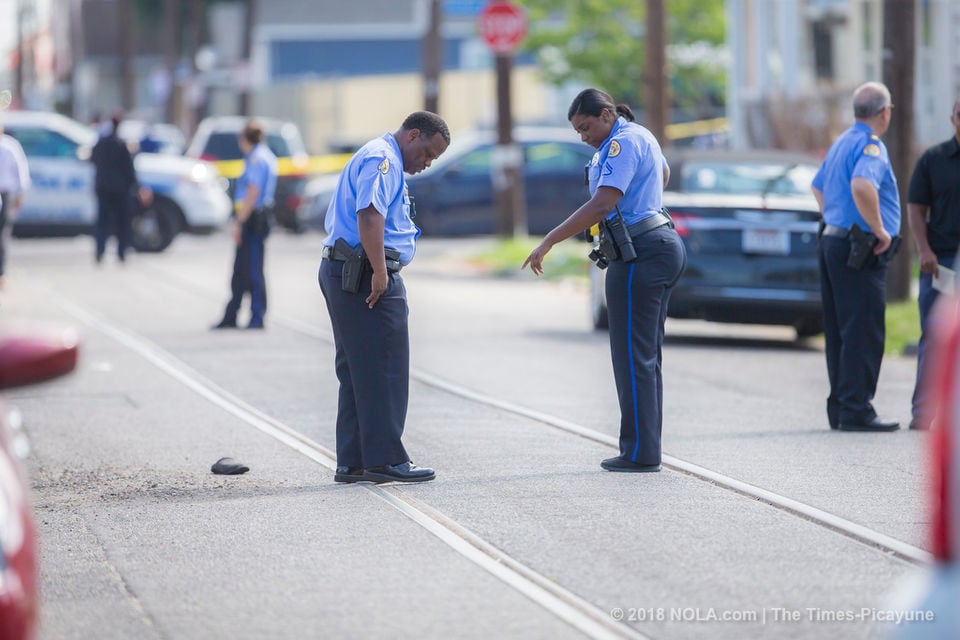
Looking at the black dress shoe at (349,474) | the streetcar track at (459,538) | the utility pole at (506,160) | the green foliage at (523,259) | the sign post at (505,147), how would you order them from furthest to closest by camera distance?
the utility pole at (506,160), the sign post at (505,147), the green foliage at (523,259), the black dress shoe at (349,474), the streetcar track at (459,538)

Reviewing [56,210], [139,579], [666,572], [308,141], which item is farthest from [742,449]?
[308,141]

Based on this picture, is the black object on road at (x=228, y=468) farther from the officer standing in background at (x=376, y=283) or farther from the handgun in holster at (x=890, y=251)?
the handgun in holster at (x=890, y=251)

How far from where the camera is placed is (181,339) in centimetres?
1464

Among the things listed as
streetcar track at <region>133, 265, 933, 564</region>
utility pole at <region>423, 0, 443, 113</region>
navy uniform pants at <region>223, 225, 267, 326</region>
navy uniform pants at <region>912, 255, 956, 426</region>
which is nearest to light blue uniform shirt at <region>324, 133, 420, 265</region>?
streetcar track at <region>133, 265, 933, 564</region>

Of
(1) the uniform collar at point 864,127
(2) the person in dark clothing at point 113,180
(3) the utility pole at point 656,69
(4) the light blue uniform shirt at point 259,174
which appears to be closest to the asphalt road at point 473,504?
(4) the light blue uniform shirt at point 259,174

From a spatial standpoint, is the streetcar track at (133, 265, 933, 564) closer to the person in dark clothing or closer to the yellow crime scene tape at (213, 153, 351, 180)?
the person in dark clothing

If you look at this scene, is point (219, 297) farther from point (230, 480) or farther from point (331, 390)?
point (230, 480)

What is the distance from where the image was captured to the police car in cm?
2519

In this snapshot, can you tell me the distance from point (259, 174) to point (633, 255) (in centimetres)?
731

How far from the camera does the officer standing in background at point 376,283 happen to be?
7645 mm

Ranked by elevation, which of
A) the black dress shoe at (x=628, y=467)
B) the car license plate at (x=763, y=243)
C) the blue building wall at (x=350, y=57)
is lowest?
the black dress shoe at (x=628, y=467)

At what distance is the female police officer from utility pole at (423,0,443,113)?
21107 mm

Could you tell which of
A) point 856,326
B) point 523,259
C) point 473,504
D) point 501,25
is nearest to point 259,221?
point 856,326

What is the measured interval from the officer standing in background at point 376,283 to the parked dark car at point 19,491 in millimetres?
3642
